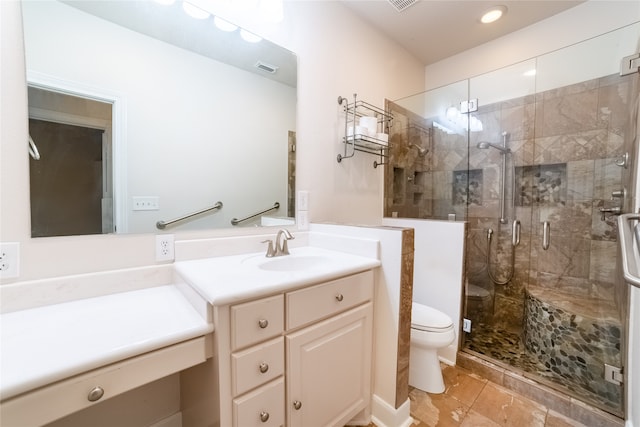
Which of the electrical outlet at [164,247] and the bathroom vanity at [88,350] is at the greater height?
the electrical outlet at [164,247]

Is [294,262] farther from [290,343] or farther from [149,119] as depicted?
[149,119]

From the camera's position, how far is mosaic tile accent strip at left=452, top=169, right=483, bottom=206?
239 cm

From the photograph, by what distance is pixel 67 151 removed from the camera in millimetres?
1023

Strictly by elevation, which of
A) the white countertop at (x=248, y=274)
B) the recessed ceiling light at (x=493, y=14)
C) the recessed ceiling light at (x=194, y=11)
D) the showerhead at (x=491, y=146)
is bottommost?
the white countertop at (x=248, y=274)

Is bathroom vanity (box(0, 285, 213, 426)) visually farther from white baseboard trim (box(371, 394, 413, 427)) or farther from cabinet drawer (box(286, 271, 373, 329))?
white baseboard trim (box(371, 394, 413, 427))

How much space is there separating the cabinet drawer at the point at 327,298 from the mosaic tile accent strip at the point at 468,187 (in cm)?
158

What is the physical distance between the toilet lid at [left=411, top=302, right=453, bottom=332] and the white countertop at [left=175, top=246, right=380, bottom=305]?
60 centimetres

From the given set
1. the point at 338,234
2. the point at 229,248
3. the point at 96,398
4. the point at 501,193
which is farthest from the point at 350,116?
the point at 96,398

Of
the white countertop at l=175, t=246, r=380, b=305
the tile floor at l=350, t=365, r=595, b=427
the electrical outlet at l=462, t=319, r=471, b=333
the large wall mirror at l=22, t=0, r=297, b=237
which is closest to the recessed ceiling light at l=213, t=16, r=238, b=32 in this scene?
the large wall mirror at l=22, t=0, r=297, b=237

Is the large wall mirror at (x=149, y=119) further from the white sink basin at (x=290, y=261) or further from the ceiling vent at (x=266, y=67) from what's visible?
the white sink basin at (x=290, y=261)

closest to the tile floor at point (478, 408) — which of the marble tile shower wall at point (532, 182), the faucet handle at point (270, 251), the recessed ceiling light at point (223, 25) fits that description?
the marble tile shower wall at point (532, 182)

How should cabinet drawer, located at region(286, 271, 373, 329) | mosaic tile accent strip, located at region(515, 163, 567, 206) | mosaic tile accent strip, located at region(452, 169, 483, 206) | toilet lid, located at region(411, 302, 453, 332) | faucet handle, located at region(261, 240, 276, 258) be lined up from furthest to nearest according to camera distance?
mosaic tile accent strip, located at region(452, 169, 483, 206) < mosaic tile accent strip, located at region(515, 163, 567, 206) < toilet lid, located at region(411, 302, 453, 332) < faucet handle, located at region(261, 240, 276, 258) < cabinet drawer, located at region(286, 271, 373, 329)

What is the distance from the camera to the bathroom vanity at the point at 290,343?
85 centimetres

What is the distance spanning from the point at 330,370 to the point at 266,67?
1.68 meters
